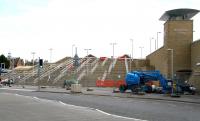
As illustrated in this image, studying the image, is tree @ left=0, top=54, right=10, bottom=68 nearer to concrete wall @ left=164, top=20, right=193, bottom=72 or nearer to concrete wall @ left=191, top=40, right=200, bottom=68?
concrete wall @ left=164, top=20, right=193, bottom=72

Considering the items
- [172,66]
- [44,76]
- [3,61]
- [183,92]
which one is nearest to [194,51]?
[172,66]

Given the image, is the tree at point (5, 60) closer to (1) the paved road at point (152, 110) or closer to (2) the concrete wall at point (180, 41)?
(2) the concrete wall at point (180, 41)

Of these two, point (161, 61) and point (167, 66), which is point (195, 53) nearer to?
point (167, 66)

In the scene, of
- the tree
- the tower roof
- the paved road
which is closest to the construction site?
the tower roof

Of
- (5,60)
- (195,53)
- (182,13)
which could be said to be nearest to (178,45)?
(195,53)

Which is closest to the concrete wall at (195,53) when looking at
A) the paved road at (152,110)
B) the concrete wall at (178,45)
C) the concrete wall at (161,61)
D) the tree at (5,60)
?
the concrete wall at (178,45)

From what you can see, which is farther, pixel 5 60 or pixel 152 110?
pixel 5 60

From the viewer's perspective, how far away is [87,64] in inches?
4313

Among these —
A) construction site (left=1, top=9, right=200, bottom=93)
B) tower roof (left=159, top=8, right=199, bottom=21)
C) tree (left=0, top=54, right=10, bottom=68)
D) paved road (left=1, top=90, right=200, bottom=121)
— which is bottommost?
paved road (left=1, top=90, right=200, bottom=121)

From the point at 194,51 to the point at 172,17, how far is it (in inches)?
425

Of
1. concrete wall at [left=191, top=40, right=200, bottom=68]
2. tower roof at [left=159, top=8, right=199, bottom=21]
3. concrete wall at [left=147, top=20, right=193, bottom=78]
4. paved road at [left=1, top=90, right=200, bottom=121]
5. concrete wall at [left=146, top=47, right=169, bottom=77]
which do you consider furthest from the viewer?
tower roof at [left=159, top=8, right=199, bottom=21]

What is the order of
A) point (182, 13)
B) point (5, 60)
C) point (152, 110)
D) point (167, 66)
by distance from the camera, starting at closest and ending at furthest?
1. point (152, 110)
2. point (167, 66)
3. point (182, 13)
4. point (5, 60)

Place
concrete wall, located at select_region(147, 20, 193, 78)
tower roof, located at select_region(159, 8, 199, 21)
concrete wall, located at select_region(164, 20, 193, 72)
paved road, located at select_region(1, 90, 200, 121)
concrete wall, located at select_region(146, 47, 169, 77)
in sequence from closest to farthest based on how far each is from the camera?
paved road, located at select_region(1, 90, 200, 121), concrete wall, located at select_region(147, 20, 193, 78), concrete wall, located at select_region(164, 20, 193, 72), concrete wall, located at select_region(146, 47, 169, 77), tower roof, located at select_region(159, 8, 199, 21)

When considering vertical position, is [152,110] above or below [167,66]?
below
